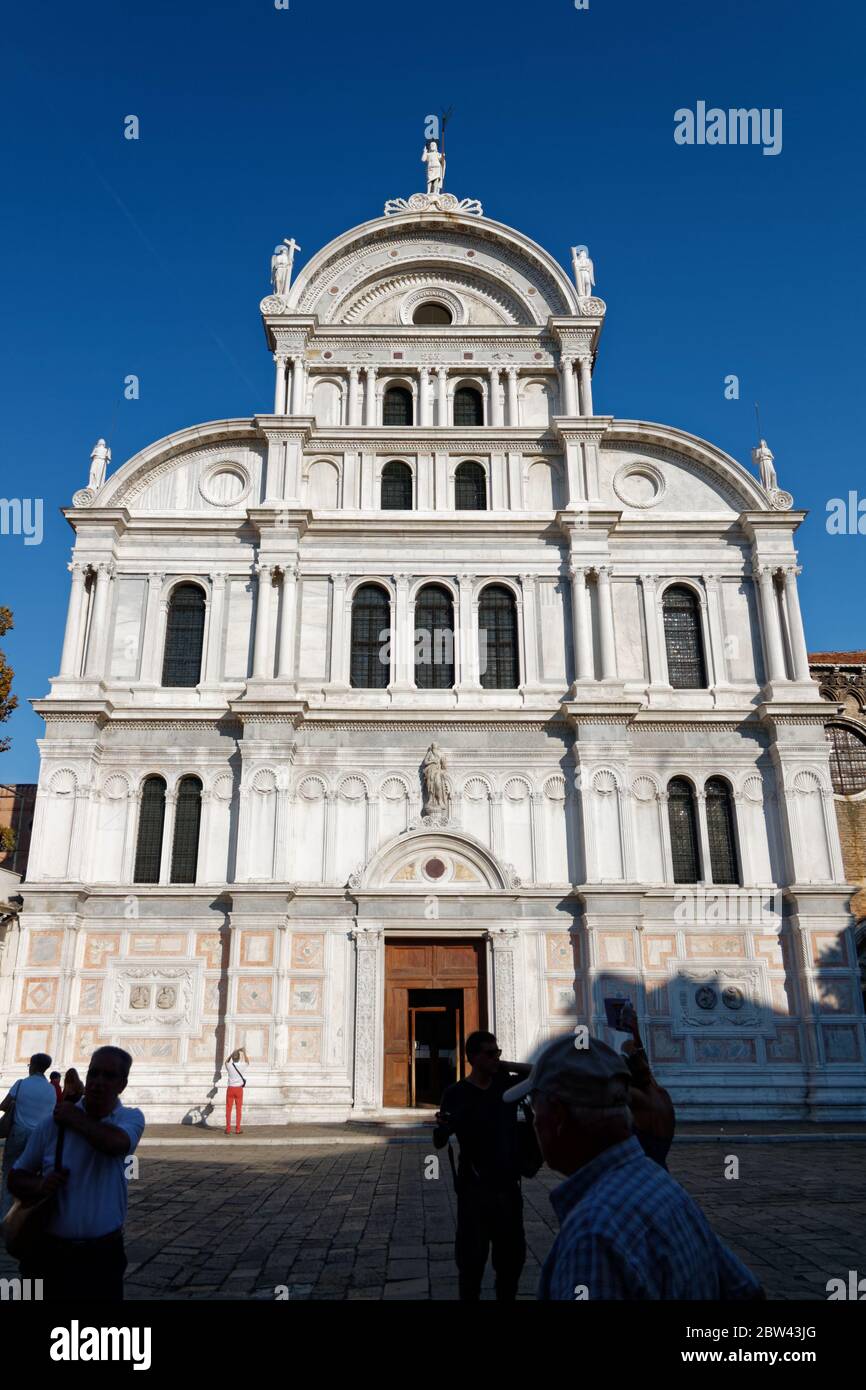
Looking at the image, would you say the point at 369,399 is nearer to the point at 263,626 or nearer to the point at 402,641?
the point at 402,641

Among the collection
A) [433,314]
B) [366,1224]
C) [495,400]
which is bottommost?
[366,1224]

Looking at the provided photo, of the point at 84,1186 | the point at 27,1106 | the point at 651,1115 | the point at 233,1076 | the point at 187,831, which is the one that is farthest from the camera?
the point at 187,831

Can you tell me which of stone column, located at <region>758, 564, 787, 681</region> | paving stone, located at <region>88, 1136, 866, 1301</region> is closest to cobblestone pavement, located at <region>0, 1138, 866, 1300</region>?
paving stone, located at <region>88, 1136, 866, 1301</region>

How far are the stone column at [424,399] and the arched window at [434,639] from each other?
15.4 ft

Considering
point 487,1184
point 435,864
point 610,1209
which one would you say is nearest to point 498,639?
point 435,864

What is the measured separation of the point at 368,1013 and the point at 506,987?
289cm

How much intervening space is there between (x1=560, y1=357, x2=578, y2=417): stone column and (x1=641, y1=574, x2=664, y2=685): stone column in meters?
4.72

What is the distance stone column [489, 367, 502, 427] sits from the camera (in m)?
25.6

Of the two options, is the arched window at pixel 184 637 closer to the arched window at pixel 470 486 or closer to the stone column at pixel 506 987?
the arched window at pixel 470 486

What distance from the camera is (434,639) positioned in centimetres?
2373

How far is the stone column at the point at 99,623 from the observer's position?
2294cm

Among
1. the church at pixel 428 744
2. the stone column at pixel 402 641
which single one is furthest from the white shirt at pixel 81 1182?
the stone column at pixel 402 641

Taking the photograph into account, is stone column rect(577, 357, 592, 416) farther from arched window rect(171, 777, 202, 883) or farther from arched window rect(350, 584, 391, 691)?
arched window rect(171, 777, 202, 883)

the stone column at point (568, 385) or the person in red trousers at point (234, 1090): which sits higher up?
the stone column at point (568, 385)
